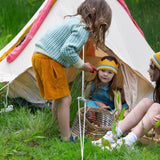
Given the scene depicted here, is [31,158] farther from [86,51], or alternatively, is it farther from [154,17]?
[154,17]

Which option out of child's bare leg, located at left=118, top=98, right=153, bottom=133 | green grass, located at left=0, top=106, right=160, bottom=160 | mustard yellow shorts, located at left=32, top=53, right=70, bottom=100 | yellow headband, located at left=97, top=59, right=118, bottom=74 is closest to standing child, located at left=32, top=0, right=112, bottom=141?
mustard yellow shorts, located at left=32, top=53, right=70, bottom=100

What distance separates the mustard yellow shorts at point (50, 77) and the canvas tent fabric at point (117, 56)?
1.83ft

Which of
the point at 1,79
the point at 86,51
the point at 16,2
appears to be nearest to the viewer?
the point at 1,79

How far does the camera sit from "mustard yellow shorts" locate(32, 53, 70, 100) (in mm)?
2590

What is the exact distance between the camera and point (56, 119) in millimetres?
2801

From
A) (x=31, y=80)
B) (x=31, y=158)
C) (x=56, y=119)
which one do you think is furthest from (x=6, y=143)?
(x=31, y=80)

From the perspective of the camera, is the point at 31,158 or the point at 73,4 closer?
the point at 31,158

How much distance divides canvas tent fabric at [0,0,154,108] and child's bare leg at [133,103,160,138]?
69 centimetres

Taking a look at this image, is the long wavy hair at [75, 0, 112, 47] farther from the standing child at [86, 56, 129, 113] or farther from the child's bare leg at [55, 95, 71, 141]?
the standing child at [86, 56, 129, 113]

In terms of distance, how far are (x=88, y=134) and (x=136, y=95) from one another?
0.86m

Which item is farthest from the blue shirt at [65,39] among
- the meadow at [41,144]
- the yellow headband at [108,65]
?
the yellow headband at [108,65]

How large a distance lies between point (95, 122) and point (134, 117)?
47 centimetres

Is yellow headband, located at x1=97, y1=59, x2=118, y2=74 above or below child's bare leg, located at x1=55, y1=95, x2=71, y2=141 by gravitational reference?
above

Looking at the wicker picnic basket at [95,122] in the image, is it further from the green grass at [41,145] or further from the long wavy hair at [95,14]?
the long wavy hair at [95,14]
